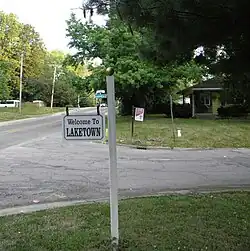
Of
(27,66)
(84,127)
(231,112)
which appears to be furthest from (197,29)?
(27,66)

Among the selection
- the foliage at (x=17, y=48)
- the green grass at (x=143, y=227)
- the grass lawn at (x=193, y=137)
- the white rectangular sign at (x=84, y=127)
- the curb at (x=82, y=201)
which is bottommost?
the curb at (x=82, y=201)

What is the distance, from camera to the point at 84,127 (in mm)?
4652

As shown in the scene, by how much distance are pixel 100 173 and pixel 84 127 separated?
649 cm

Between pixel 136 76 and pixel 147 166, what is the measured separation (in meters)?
17.8

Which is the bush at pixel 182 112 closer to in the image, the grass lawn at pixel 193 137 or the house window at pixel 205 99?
the house window at pixel 205 99

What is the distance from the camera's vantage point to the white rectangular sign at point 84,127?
463 centimetres

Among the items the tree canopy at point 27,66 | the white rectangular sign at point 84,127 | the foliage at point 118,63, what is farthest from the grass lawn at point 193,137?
the tree canopy at point 27,66

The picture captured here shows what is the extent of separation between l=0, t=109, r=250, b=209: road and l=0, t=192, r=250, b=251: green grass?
1.63 meters

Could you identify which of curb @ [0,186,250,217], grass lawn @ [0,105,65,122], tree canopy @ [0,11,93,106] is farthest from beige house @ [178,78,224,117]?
curb @ [0,186,250,217]

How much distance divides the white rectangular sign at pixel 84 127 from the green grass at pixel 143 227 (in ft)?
4.03

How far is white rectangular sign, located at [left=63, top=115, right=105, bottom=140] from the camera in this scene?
4.63 metres

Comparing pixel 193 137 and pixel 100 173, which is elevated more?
pixel 193 137

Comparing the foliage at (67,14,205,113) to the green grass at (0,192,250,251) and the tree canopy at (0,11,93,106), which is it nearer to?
the tree canopy at (0,11,93,106)

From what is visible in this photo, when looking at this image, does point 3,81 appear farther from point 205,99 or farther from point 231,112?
point 231,112
